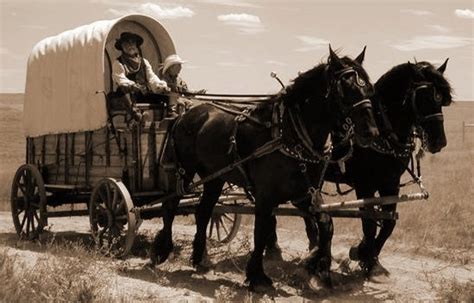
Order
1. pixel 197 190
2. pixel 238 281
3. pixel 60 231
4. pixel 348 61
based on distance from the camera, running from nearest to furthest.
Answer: pixel 348 61
pixel 238 281
pixel 197 190
pixel 60 231

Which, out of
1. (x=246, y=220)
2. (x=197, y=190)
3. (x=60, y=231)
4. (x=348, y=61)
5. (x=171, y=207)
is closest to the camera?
(x=348, y=61)

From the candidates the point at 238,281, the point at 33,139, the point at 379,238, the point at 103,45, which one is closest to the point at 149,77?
the point at 103,45

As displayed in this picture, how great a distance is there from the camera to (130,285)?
21.7ft

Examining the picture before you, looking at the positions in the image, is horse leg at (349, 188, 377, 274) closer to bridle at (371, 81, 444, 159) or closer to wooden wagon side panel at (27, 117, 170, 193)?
bridle at (371, 81, 444, 159)

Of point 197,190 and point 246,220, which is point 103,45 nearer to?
point 197,190

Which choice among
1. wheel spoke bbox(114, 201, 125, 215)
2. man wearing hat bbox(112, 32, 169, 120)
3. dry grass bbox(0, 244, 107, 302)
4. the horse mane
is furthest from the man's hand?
dry grass bbox(0, 244, 107, 302)

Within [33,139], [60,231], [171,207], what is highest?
[33,139]

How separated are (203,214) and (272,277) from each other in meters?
1.13

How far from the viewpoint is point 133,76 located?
28.4 ft

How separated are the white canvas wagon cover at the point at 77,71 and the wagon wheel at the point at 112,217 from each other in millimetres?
870

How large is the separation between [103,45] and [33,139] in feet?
8.10

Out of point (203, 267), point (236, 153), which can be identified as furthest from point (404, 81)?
point (203, 267)

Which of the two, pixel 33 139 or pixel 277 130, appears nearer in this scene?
pixel 277 130

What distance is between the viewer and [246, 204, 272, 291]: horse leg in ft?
21.2
